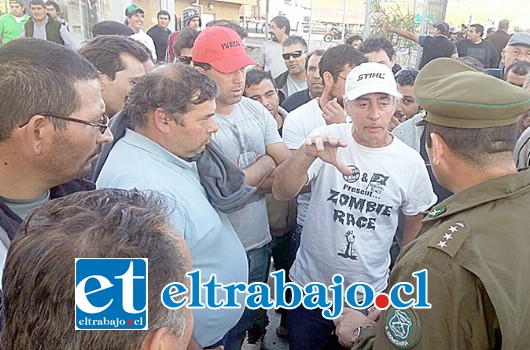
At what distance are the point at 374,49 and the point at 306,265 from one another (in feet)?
8.95

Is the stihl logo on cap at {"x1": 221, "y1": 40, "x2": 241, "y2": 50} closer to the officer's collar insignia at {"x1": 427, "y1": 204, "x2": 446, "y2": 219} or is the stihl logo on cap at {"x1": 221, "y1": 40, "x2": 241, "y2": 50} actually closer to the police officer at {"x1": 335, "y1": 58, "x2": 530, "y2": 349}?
the police officer at {"x1": 335, "y1": 58, "x2": 530, "y2": 349}

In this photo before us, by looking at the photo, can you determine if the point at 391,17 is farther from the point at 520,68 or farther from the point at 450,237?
the point at 450,237

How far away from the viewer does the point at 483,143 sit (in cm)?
148

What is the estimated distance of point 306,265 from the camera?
2.45m

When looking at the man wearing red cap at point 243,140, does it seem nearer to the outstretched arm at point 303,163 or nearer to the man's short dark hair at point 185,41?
the outstretched arm at point 303,163

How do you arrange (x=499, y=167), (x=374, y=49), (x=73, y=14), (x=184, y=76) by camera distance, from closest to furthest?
1. (x=499, y=167)
2. (x=184, y=76)
3. (x=374, y=49)
4. (x=73, y=14)

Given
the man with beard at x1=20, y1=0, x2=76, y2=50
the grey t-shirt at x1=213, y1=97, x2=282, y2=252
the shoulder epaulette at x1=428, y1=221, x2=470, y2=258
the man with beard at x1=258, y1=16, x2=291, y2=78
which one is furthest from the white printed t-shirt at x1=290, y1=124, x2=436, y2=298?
the man with beard at x1=20, y1=0, x2=76, y2=50

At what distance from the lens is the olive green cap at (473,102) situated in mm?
1476

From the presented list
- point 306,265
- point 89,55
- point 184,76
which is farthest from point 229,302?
point 89,55

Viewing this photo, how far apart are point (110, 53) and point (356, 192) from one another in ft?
5.29

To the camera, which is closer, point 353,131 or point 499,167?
point 499,167

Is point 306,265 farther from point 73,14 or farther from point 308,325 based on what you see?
point 73,14

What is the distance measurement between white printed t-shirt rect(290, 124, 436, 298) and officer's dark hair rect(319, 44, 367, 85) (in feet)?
3.08

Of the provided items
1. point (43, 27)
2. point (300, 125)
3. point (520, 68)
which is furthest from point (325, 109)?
point (43, 27)
